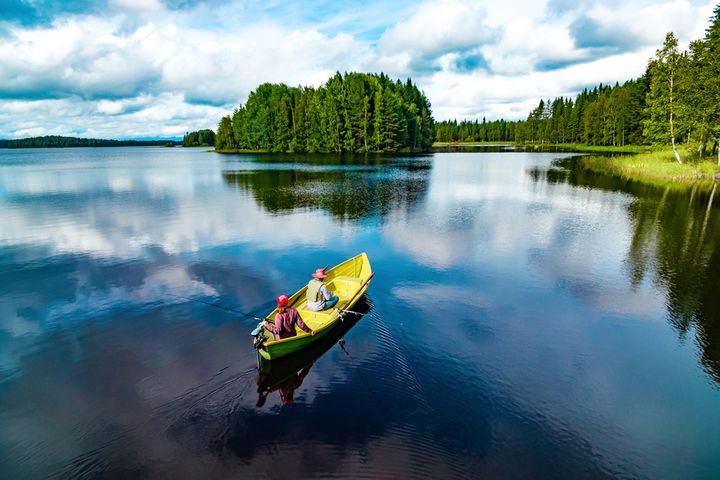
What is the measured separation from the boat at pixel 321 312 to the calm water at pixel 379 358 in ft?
2.44

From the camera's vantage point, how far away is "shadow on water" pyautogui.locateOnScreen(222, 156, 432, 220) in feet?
120

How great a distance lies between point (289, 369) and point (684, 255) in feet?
76.4

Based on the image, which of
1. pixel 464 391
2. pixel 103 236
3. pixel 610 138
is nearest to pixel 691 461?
pixel 464 391

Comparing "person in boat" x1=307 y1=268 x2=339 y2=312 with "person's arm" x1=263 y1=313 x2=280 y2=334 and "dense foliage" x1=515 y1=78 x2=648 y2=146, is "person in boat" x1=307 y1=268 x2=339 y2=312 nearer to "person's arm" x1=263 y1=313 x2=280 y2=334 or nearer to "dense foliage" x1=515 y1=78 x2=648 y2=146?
"person's arm" x1=263 y1=313 x2=280 y2=334

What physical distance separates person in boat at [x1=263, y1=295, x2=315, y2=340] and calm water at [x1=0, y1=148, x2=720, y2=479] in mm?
1102

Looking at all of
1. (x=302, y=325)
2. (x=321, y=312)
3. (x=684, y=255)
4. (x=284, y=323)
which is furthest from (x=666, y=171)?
(x=284, y=323)

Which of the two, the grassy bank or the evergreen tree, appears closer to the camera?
the grassy bank

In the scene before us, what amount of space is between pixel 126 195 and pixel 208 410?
4253cm

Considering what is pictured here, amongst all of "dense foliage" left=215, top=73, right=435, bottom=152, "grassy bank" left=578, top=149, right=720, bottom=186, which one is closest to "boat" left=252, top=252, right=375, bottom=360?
"grassy bank" left=578, top=149, right=720, bottom=186

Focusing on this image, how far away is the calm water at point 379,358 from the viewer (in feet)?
28.9

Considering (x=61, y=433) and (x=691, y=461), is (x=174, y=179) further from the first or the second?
(x=691, y=461)

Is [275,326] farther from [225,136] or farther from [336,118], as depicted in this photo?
[225,136]

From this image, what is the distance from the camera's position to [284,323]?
39.6 ft

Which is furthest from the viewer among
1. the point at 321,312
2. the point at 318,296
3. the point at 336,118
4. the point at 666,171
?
the point at 336,118
